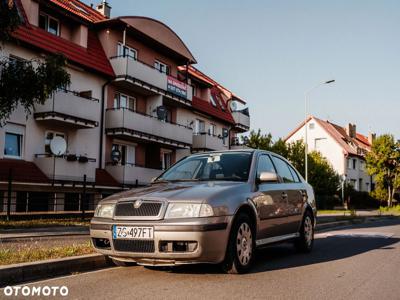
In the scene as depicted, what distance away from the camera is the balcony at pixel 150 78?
2445 centimetres

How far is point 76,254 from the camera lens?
6.80 meters

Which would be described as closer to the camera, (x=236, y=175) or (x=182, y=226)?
(x=182, y=226)

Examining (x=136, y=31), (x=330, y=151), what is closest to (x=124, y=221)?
(x=136, y=31)

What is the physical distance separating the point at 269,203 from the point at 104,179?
17035 mm

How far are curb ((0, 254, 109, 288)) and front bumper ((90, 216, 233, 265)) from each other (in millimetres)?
948

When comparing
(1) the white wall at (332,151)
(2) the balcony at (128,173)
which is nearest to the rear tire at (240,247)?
(2) the balcony at (128,173)

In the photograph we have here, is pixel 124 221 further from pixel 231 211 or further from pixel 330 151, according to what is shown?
pixel 330 151

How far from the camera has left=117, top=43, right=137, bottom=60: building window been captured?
25163 mm

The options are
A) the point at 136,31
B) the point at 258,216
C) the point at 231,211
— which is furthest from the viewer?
the point at 136,31

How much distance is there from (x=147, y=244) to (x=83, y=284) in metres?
0.83

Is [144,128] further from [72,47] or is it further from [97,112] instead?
[72,47]

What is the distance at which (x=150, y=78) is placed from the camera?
26.2m

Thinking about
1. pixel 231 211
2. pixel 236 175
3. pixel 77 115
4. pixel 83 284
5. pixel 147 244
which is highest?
pixel 77 115

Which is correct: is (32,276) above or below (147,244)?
below
